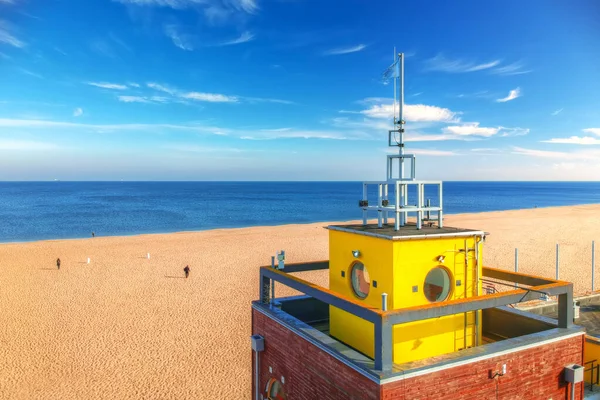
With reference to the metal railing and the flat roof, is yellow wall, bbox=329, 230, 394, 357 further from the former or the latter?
the metal railing

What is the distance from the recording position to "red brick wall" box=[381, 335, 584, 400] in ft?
16.5

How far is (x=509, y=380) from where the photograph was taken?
5.70m

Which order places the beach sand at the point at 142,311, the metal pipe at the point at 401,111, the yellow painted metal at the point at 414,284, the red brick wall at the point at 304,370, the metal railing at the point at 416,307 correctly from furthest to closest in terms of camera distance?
the beach sand at the point at 142,311 < the metal pipe at the point at 401,111 < the yellow painted metal at the point at 414,284 < the red brick wall at the point at 304,370 < the metal railing at the point at 416,307

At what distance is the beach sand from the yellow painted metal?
9.28 metres

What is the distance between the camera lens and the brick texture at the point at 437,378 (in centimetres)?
506

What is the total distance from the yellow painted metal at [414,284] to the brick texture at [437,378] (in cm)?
71

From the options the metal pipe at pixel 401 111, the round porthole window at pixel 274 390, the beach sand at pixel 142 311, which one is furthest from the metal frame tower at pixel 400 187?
the beach sand at pixel 142 311

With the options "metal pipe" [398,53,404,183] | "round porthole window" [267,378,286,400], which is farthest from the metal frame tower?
"round porthole window" [267,378,286,400]

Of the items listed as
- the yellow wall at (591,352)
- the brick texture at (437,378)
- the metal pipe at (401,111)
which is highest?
the metal pipe at (401,111)

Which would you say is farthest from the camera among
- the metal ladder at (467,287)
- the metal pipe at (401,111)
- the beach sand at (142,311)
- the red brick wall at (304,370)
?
the beach sand at (142,311)

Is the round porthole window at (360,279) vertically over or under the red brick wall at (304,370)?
over

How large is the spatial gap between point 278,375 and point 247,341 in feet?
37.2

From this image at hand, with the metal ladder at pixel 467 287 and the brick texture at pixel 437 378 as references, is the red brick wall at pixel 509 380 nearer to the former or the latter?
the brick texture at pixel 437 378

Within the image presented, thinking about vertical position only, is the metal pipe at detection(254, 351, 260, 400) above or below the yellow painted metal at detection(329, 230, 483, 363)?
below
